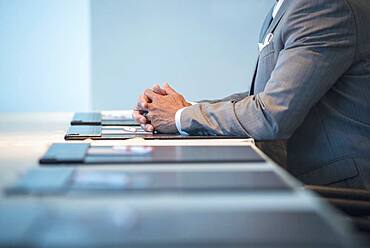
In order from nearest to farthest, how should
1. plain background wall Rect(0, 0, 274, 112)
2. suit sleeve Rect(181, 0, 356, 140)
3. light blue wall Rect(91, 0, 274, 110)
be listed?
suit sleeve Rect(181, 0, 356, 140), plain background wall Rect(0, 0, 274, 112), light blue wall Rect(91, 0, 274, 110)

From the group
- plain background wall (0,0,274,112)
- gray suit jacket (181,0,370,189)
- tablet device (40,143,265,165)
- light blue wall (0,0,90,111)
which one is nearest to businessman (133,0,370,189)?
gray suit jacket (181,0,370,189)

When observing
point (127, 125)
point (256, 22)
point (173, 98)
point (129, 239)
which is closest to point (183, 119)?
point (173, 98)

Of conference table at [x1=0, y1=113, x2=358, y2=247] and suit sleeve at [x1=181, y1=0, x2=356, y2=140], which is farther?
suit sleeve at [x1=181, y1=0, x2=356, y2=140]

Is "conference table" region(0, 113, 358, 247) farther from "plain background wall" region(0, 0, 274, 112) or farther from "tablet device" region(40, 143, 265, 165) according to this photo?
"plain background wall" region(0, 0, 274, 112)

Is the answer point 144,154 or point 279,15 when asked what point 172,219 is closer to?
point 144,154

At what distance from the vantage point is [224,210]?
0.63m

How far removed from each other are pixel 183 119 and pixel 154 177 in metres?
0.77

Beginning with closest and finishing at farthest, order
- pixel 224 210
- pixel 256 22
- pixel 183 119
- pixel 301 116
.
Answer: pixel 224 210, pixel 301 116, pixel 183 119, pixel 256 22

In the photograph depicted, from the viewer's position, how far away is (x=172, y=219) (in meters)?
0.58

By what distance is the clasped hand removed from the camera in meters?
1.66

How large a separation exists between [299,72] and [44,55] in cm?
241

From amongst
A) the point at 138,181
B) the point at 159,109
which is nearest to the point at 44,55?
the point at 159,109

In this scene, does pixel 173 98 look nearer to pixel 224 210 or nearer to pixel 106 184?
pixel 106 184

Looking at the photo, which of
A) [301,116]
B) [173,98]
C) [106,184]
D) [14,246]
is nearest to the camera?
[14,246]
